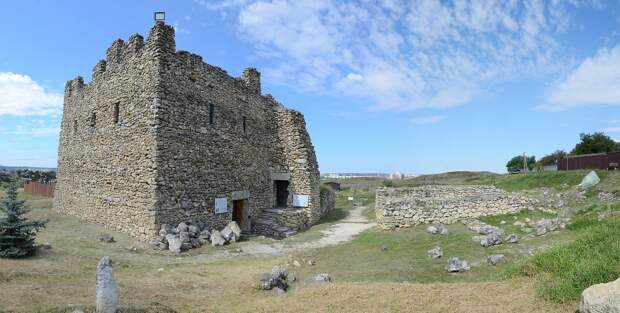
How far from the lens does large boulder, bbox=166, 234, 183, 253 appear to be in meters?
13.9

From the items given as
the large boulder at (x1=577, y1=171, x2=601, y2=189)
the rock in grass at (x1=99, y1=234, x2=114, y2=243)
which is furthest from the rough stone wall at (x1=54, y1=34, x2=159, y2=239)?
the large boulder at (x1=577, y1=171, x2=601, y2=189)

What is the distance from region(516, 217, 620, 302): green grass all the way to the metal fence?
36.3m

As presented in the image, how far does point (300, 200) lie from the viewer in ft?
72.7

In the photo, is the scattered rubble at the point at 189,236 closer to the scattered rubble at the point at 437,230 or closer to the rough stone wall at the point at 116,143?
the rough stone wall at the point at 116,143

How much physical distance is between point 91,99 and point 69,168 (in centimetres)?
532

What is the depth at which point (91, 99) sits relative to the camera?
778 inches

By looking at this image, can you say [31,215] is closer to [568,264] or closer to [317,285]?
[317,285]

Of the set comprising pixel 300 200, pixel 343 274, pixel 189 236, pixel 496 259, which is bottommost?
pixel 343 274

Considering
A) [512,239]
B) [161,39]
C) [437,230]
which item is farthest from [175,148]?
[512,239]

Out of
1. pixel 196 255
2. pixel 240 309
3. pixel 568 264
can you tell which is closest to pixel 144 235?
pixel 196 255

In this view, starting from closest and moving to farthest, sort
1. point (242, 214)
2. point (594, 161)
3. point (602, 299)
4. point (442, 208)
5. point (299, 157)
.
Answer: point (602, 299) → point (442, 208) → point (242, 214) → point (299, 157) → point (594, 161)

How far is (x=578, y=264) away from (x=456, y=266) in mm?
3887

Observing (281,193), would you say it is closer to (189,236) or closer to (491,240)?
(189,236)

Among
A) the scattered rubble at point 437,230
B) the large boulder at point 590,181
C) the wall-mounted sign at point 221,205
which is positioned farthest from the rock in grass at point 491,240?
the large boulder at point 590,181
